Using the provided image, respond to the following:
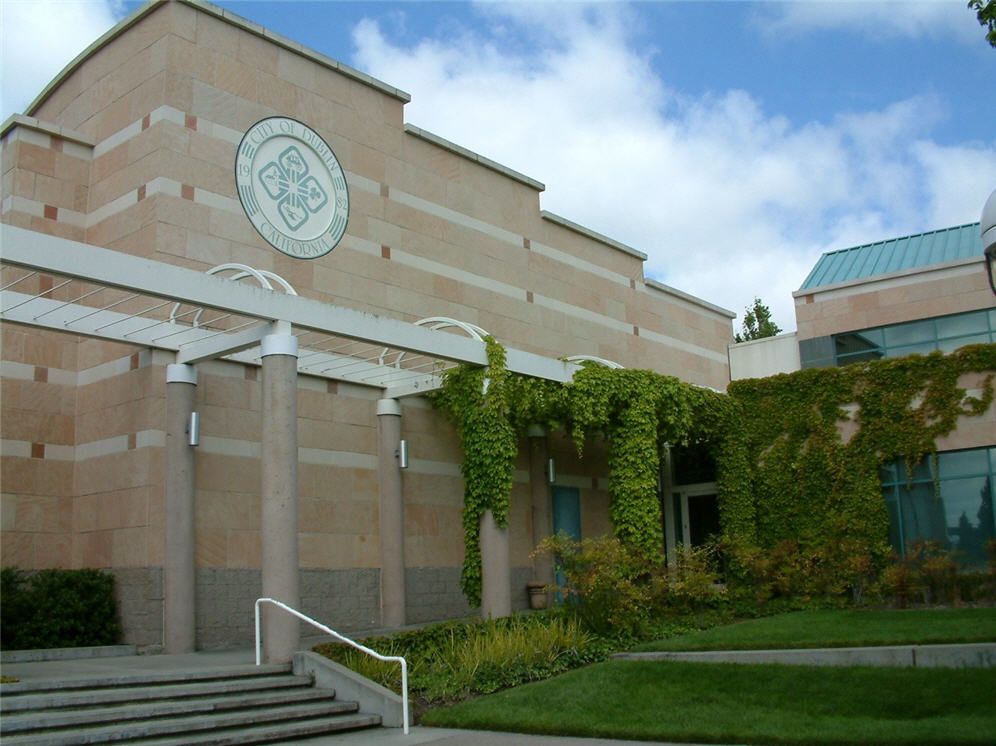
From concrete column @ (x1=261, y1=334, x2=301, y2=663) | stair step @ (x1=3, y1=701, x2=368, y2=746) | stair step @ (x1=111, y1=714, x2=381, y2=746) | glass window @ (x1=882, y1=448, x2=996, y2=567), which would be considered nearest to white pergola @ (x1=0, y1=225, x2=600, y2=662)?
concrete column @ (x1=261, y1=334, x2=301, y2=663)

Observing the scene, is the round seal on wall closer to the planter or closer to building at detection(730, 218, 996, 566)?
the planter

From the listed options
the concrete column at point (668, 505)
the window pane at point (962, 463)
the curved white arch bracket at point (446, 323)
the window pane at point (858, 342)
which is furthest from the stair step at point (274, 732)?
the window pane at point (858, 342)

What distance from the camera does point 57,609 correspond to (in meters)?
13.6

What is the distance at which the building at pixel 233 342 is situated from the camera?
45.6 ft

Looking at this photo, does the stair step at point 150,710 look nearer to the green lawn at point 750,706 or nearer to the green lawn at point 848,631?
the green lawn at point 750,706

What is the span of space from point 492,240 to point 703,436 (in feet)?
19.9

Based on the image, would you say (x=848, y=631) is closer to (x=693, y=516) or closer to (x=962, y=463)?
(x=962, y=463)

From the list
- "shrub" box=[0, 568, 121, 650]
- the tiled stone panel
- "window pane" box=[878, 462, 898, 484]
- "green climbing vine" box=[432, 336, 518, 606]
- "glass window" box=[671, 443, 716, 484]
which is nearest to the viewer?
"shrub" box=[0, 568, 121, 650]

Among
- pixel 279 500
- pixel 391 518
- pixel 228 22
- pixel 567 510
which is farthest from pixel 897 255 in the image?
pixel 279 500

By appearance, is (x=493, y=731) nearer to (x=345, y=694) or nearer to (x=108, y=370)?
(x=345, y=694)

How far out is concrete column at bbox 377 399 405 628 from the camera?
16922 mm

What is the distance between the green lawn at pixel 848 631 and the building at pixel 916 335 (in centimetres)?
420

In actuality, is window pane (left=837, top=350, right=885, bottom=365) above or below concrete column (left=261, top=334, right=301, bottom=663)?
above

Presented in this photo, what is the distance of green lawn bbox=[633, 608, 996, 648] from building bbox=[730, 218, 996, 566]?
4.20 meters
